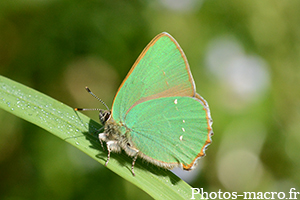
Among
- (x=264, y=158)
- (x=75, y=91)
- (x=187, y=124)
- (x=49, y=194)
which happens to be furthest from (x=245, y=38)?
(x=49, y=194)

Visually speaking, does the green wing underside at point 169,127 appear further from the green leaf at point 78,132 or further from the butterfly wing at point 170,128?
the green leaf at point 78,132

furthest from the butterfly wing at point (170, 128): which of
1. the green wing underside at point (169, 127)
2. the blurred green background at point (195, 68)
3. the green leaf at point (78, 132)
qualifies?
the blurred green background at point (195, 68)

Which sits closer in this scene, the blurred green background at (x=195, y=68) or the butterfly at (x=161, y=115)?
the butterfly at (x=161, y=115)

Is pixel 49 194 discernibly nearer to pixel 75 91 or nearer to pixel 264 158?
pixel 75 91

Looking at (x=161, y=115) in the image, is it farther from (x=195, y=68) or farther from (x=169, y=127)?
(x=195, y=68)

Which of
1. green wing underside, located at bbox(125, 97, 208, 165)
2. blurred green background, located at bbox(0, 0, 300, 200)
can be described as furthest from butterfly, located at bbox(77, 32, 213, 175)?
blurred green background, located at bbox(0, 0, 300, 200)

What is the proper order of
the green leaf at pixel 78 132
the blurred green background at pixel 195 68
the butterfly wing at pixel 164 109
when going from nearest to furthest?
the green leaf at pixel 78 132 → the butterfly wing at pixel 164 109 → the blurred green background at pixel 195 68
